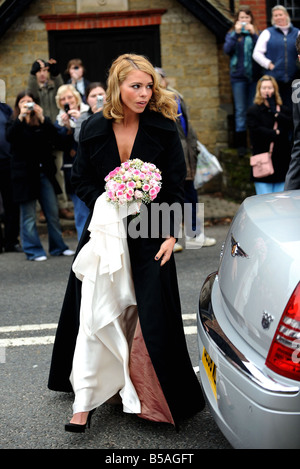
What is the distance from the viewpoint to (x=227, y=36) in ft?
40.4

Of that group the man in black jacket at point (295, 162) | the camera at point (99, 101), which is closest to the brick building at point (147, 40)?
the camera at point (99, 101)

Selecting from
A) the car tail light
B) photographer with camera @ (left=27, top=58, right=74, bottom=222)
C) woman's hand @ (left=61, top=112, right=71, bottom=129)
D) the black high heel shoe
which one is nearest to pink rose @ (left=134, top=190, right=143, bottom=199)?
the black high heel shoe

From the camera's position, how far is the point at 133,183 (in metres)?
3.91

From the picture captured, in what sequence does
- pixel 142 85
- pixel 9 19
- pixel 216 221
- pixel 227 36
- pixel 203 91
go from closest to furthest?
pixel 142 85 → pixel 216 221 → pixel 227 36 → pixel 9 19 → pixel 203 91

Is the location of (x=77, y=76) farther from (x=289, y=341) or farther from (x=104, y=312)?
(x=289, y=341)

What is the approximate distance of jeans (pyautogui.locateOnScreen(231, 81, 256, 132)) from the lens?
42.0 feet

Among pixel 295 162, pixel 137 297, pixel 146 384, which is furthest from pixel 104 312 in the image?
pixel 295 162

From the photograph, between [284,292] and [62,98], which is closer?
[284,292]

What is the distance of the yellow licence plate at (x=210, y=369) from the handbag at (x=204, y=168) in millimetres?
5831

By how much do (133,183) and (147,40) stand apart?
10.8 meters

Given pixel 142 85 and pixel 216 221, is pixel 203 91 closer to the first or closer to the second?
pixel 216 221
